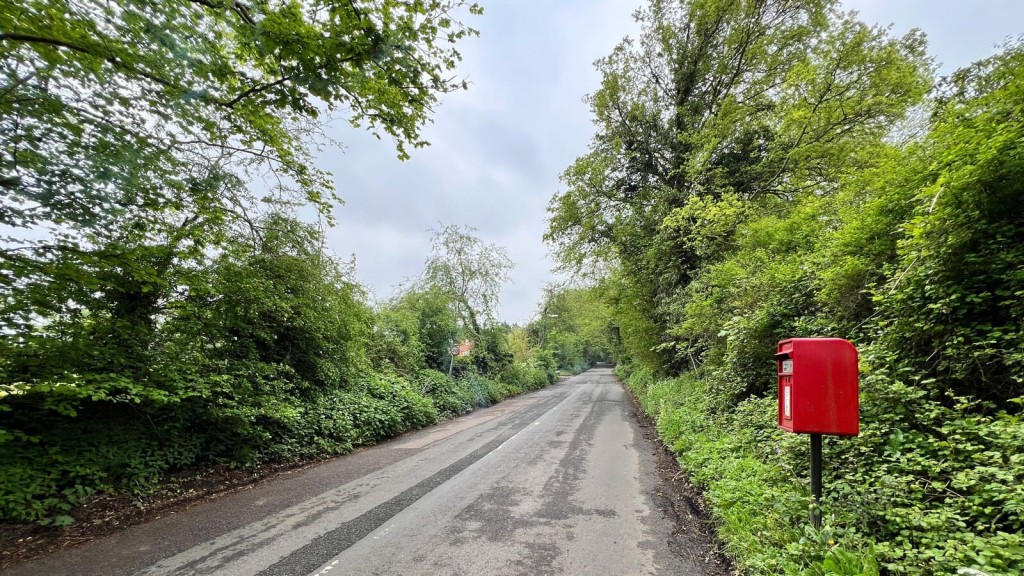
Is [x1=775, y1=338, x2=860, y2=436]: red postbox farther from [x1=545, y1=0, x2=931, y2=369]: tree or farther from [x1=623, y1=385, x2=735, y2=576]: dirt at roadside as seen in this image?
[x1=545, y1=0, x2=931, y2=369]: tree

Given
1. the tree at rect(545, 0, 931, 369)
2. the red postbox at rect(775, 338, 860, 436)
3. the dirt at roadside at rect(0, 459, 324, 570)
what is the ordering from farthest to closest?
1. the tree at rect(545, 0, 931, 369)
2. the dirt at roadside at rect(0, 459, 324, 570)
3. the red postbox at rect(775, 338, 860, 436)

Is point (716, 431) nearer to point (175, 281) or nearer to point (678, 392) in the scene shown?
point (678, 392)

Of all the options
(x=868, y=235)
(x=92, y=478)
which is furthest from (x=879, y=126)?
(x=92, y=478)

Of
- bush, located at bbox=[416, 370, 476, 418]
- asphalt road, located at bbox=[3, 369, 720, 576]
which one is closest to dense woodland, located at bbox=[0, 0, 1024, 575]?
asphalt road, located at bbox=[3, 369, 720, 576]

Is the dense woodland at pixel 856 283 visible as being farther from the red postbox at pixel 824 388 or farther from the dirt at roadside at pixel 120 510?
the dirt at roadside at pixel 120 510

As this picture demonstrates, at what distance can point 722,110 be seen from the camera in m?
10.1

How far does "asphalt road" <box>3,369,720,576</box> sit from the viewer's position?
126 inches

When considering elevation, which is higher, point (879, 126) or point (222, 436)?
point (879, 126)

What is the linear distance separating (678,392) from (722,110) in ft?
25.3

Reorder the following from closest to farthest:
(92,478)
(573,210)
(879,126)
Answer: (92,478)
(879,126)
(573,210)

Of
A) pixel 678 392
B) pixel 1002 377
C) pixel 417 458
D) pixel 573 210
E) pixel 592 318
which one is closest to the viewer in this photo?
pixel 1002 377

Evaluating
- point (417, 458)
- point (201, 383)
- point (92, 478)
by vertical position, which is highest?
point (201, 383)

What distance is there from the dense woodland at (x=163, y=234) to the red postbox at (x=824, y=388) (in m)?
5.34

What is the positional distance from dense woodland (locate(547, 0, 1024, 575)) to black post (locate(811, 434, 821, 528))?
0.08 m
